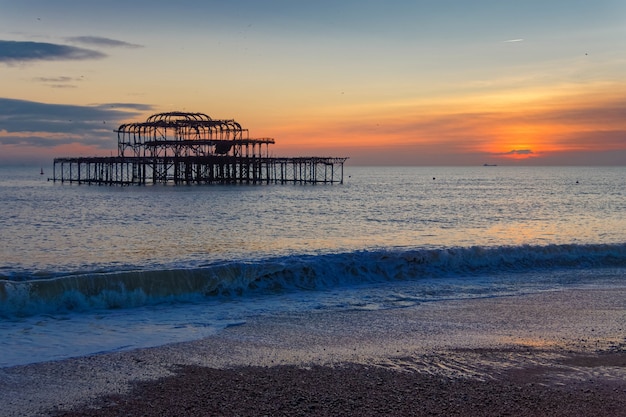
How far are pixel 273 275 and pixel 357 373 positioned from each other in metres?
8.17

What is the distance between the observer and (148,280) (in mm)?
14758

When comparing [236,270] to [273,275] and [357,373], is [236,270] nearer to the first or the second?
[273,275]

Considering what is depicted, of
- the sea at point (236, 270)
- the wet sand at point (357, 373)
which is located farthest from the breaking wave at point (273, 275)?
the wet sand at point (357, 373)

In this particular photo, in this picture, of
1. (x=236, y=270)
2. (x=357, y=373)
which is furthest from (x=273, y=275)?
(x=357, y=373)

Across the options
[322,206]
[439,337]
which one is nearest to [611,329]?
[439,337]

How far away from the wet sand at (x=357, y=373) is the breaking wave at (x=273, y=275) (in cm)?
401

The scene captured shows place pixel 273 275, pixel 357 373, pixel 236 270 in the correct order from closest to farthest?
pixel 357 373 → pixel 236 270 → pixel 273 275

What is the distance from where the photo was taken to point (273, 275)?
1627cm

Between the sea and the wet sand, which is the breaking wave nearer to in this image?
the sea

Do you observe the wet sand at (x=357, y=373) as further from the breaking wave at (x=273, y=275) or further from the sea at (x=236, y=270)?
the breaking wave at (x=273, y=275)

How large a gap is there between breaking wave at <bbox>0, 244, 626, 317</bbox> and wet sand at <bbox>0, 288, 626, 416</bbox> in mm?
4007

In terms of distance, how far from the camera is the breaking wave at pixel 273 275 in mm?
13336

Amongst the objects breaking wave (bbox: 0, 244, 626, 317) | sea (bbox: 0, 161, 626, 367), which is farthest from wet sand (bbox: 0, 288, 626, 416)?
breaking wave (bbox: 0, 244, 626, 317)

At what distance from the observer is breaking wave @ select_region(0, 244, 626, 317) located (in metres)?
13.3
